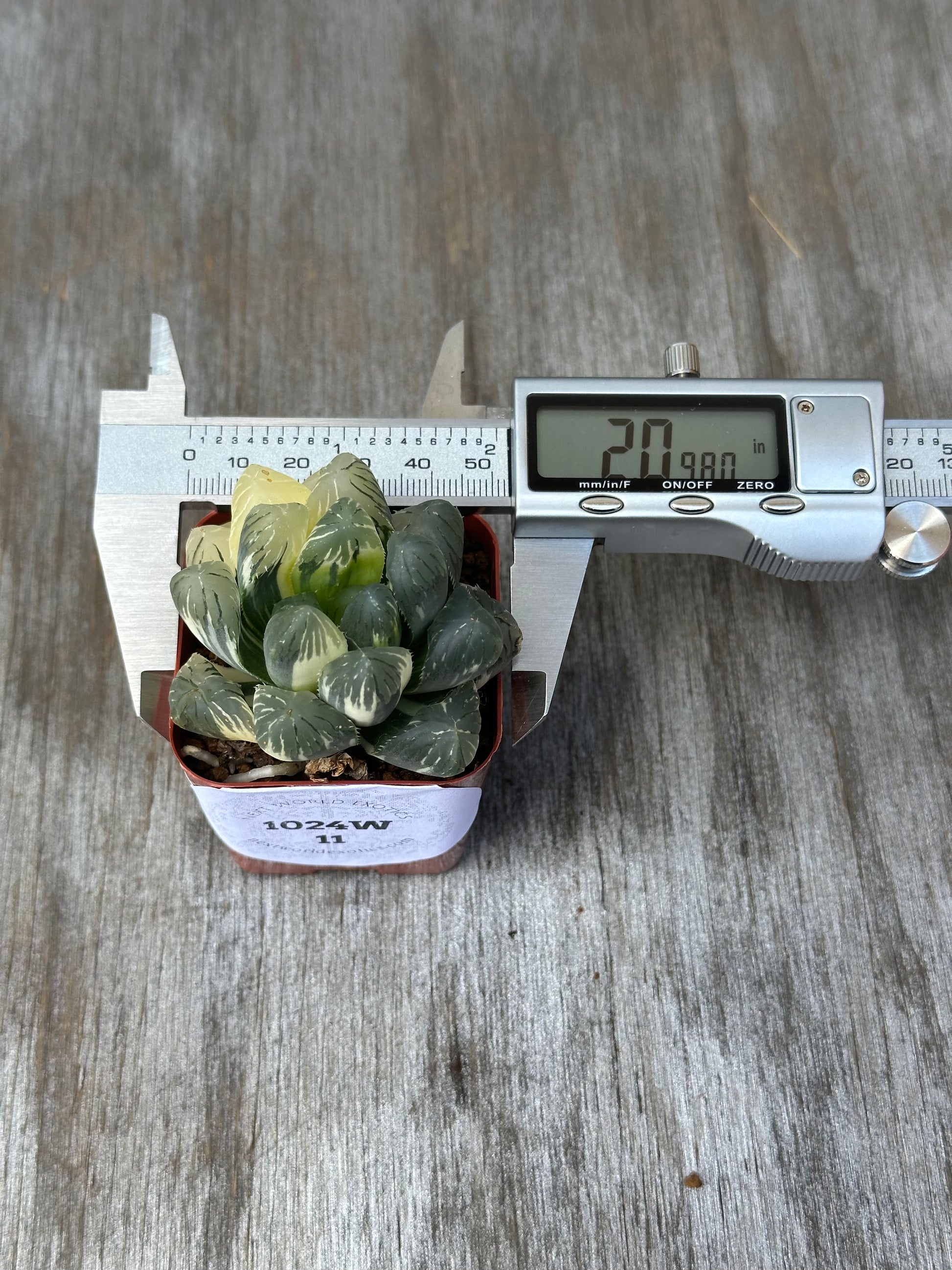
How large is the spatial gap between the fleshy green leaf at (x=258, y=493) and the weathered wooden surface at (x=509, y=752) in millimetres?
283

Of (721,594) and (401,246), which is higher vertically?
(401,246)

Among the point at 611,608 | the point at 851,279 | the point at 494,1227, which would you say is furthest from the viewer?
the point at 851,279

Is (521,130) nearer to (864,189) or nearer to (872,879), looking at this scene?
(864,189)

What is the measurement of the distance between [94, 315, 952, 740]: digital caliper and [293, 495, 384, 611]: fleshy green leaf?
0.55ft

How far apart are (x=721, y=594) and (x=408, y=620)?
0.39 m

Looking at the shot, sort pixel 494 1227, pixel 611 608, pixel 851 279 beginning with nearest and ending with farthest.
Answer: pixel 494 1227, pixel 611 608, pixel 851 279

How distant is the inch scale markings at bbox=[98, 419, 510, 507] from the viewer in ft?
2.24

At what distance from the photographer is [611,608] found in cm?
81

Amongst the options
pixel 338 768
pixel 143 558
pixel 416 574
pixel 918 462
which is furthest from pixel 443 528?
pixel 918 462

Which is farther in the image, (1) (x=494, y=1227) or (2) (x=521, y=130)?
(2) (x=521, y=130)

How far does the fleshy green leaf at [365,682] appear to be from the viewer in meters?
0.48

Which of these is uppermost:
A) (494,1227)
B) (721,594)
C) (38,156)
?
(38,156)

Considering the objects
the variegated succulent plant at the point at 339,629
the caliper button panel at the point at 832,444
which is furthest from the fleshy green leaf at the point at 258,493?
the caliper button panel at the point at 832,444

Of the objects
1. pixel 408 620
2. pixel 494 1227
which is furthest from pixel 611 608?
pixel 494 1227
